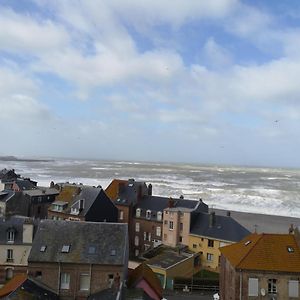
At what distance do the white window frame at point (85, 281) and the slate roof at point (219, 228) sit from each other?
18467 mm

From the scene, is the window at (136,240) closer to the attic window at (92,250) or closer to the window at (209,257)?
the window at (209,257)

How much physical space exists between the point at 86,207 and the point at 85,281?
17.8 meters

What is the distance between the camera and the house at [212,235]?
42.8 meters

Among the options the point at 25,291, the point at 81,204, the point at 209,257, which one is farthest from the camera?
the point at 81,204

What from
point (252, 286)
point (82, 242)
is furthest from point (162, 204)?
point (252, 286)

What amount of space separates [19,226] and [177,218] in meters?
19.2

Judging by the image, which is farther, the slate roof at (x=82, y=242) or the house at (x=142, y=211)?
the house at (x=142, y=211)

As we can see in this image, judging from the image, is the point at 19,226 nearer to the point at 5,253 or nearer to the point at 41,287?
the point at 5,253

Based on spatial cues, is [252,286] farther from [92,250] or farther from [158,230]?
[158,230]

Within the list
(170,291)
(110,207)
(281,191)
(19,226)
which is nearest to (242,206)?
(281,191)

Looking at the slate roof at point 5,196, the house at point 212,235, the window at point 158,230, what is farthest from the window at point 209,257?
the slate roof at point 5,196

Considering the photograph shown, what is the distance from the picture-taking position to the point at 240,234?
42969 millimetres

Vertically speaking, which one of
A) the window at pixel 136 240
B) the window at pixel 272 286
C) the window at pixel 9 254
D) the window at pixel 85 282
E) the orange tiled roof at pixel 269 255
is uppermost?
the orange tiled roof at pixel 269 255

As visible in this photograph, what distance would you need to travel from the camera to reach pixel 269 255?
26.4 metres
